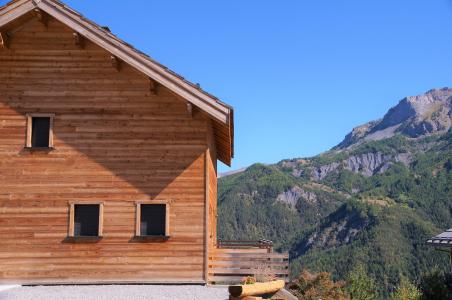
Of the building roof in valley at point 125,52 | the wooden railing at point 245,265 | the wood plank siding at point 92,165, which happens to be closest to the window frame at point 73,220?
the wood plank siding at point 92,165

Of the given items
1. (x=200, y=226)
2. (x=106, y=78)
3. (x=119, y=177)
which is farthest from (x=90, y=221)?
(x=106, y=78)

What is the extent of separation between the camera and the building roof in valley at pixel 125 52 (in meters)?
18.7

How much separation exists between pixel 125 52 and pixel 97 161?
→ 12.5ft

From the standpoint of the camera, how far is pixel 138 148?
19625 millimetres

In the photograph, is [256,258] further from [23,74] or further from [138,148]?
[23,74]

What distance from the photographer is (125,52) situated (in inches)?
749

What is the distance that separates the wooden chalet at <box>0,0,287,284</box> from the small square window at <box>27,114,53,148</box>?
35 millimetres

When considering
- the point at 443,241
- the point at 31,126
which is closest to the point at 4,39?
the point at 31,126

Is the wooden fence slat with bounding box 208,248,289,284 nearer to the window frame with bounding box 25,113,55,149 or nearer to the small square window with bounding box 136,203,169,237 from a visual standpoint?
the small square window with bounding box 136,203,169,237

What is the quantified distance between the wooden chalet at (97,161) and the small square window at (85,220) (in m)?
0.03

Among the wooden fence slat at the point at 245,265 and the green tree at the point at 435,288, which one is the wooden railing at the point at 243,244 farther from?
the green tree at the point at 435,288

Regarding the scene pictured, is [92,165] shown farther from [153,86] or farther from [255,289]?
[255,289]

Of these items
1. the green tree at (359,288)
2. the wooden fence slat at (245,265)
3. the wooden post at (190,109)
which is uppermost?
the wooden post at (190,109)

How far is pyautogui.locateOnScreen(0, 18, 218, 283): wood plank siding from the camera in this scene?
19.1m
